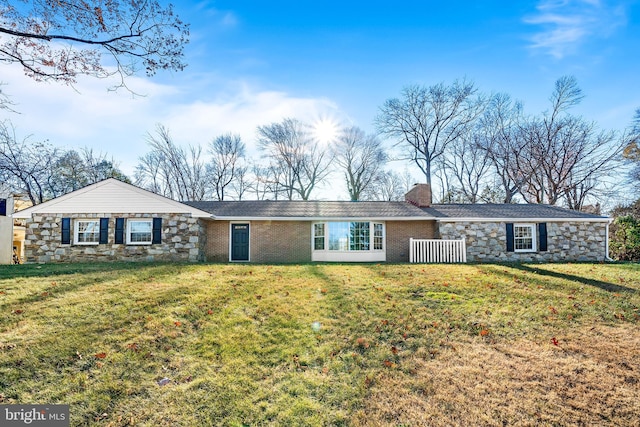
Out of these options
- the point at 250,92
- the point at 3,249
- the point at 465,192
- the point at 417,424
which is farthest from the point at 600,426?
the point at 465,192

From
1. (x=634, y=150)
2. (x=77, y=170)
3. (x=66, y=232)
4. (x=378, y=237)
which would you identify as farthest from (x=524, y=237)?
(x=77, y=170)

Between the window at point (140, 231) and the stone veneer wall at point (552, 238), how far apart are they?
41.3 feet

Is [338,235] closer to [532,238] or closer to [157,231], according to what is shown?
[157,231]

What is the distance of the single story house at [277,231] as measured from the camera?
13023 mm

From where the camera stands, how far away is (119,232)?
514 inches

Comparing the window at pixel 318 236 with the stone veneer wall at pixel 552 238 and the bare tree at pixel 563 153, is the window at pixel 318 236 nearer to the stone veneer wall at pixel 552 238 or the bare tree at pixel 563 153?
the stone veneer wall at pixel 552 238

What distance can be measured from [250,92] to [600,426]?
11.0 m

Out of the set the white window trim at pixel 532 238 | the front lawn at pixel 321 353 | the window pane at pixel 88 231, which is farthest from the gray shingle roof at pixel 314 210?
the front lawn at pixel 321 353

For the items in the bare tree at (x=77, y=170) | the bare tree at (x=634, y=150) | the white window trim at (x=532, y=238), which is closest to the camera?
the white window trim at (x=532, y=238)

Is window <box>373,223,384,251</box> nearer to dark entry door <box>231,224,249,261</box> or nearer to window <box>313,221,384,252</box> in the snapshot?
window <box>313,221,384,252</box>

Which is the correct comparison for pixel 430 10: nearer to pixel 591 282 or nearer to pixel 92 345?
pixel 591 282

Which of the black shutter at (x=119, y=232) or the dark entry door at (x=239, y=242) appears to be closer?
the black shutter at (x=119, y=232)

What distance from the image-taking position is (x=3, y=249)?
13.9 metres

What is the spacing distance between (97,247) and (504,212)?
1818 centimetres
